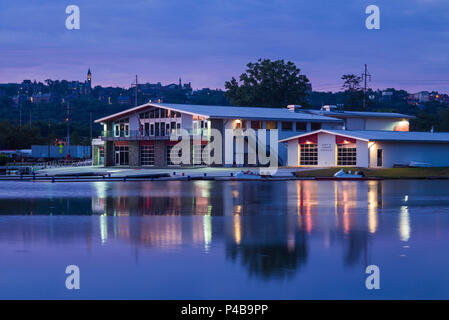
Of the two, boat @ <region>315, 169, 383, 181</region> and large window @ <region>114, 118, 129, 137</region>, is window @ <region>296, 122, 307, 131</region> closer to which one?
large window @ <region>114, 118, 129, 137</region>

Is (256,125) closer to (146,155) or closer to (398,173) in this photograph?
(146,155)

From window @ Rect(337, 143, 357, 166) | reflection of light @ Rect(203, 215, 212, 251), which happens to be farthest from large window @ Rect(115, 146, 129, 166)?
reflection of light @ Rect(203, 215, 212, 251)

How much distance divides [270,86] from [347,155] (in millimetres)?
57229

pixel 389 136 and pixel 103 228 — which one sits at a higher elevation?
pixel 389 136

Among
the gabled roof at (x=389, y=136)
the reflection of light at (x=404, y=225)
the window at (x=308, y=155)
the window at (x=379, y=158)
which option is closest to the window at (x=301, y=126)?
the gabled roof at (x=389, y=136)

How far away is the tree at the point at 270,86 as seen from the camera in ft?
397

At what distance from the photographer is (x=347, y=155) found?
218ft

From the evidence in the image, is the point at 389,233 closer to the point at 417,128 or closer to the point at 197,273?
the point at 197,273

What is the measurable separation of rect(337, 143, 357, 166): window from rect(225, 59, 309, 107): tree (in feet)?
176

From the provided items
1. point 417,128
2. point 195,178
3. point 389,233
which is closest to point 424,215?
point 389,233

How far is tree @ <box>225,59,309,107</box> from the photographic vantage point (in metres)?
121

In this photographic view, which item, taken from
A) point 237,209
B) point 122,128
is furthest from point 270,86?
point 237,209

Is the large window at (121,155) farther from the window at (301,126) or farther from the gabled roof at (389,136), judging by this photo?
the gabled roof at (389,136)
